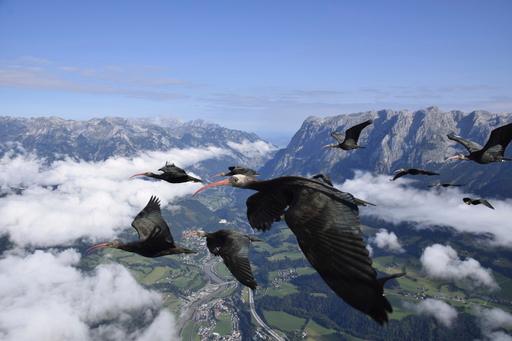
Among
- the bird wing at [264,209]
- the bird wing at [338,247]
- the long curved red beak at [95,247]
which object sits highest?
the bird wing at [338,247]

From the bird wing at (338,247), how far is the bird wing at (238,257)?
5603 millimetres

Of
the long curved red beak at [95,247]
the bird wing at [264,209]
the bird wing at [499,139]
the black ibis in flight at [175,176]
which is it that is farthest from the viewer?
the black ibis in flight at [175,176]

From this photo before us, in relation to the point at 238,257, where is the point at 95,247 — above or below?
above

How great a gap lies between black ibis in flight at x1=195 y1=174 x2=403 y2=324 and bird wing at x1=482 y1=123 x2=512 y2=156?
41.9 feet

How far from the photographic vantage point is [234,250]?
13914 mm

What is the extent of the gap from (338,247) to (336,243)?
0.09 m

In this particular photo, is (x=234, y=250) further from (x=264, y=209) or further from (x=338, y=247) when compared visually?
(x=338, y=247)

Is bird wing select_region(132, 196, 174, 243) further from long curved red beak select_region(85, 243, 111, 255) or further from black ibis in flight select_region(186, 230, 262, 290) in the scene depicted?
black ibis in flight select_region(186, 230, 262, 290)

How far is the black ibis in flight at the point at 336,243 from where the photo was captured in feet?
15.0

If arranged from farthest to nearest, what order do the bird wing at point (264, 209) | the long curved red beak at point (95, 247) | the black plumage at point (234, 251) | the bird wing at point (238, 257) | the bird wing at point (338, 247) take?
the black plumage at point (234, 251) < the bird wing at point (238, 257) < the long curved red beak at point (95, 247) < the bird wing at point (264, 209) < the bird wing at point (338, 247)

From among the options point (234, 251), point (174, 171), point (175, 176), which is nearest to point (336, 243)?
point (234, 251)

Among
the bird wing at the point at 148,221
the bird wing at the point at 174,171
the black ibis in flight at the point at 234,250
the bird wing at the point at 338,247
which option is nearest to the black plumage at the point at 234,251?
the black ibis in flight at the point at 234,250

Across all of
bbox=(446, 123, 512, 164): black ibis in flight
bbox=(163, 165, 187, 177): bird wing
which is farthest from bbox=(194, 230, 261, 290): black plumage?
bbox=(446, 123, 512, 164): black ibis in flight

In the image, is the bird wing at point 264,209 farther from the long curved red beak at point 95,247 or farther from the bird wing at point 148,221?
the bird wing at point 148,221
